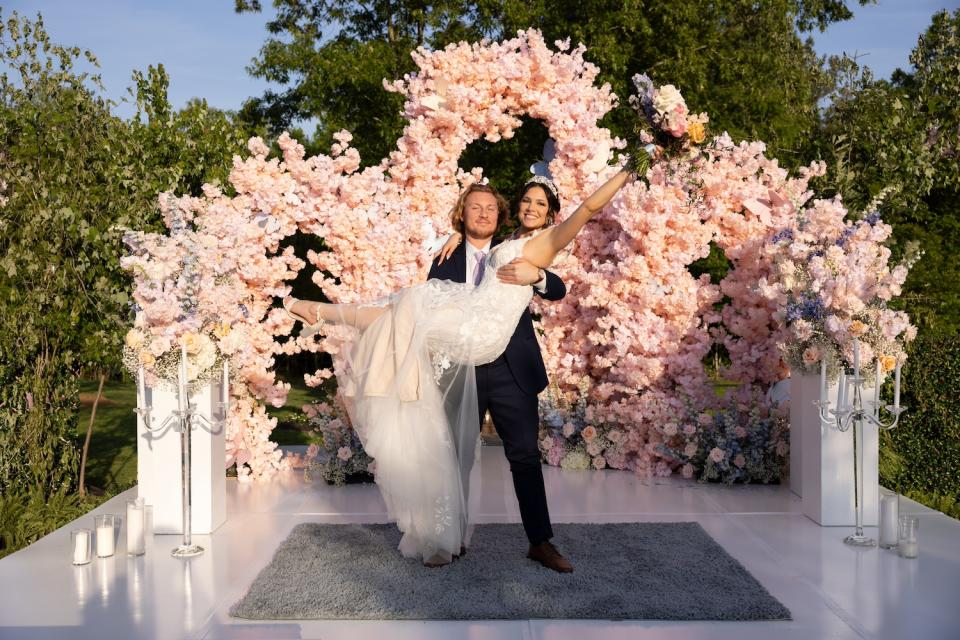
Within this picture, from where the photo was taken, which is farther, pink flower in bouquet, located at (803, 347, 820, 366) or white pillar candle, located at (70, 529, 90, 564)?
pink flower in bouquet, located at (803, 347, 820, 366)

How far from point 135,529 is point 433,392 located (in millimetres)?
1550

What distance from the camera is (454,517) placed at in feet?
13.1

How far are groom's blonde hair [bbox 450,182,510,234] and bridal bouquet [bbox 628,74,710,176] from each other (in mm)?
764

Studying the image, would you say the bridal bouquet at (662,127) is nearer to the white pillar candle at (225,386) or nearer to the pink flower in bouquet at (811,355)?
the pink flower in bouquet at (811,355)

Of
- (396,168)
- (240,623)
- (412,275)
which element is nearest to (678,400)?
(412,275)

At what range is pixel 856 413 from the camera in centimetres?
449

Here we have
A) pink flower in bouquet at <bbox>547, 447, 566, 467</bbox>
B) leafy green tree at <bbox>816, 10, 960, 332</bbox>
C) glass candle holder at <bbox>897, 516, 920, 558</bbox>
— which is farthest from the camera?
leafy green tree at <bbox>816, 10, 960, 332</bbox>

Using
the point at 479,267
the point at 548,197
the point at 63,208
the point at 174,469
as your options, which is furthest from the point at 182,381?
the point at 63,208

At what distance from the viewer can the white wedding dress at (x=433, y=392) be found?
155 inches

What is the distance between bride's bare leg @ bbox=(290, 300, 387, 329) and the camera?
4.21 meters

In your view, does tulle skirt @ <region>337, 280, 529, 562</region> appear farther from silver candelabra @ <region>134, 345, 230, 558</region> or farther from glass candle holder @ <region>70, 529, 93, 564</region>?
glass candle holder @ <region>70, 529, 93, 564</region>

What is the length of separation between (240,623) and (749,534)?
8.50 ft

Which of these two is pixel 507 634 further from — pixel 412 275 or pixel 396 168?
pixel 396 168

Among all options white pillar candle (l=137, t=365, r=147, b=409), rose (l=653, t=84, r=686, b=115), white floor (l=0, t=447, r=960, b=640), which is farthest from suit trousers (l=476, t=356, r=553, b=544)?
white pillar candle (l=137, t=365, r=147, b=409)
